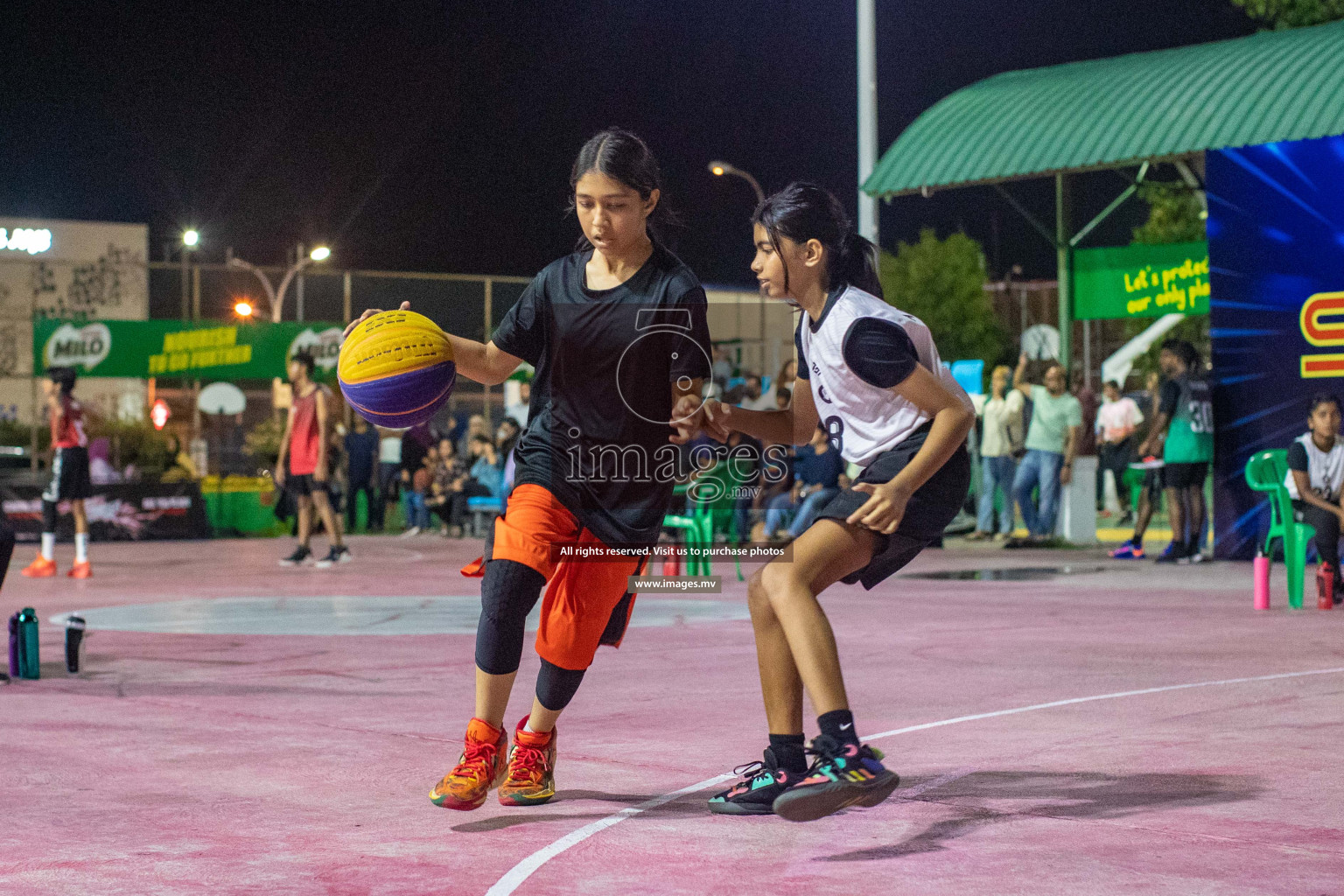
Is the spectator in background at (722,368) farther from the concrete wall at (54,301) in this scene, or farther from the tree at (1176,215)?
the tree at (1176,215)

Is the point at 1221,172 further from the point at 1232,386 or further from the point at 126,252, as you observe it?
the point at 126,252

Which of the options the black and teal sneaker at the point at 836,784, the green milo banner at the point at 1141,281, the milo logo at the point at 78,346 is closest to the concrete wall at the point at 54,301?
the milo logo at the point at 78,346

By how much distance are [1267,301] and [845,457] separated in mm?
12440

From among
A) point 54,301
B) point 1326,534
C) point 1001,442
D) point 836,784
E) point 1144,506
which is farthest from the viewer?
point 54,301

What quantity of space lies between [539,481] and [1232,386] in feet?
42.4

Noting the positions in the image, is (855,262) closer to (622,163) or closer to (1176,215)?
(622,163)

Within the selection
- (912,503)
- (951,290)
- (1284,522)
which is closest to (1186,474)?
(1284,522)

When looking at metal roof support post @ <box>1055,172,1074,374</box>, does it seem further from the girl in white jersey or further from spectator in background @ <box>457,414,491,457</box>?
the girl in white jersey

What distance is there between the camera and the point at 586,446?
5.13 m

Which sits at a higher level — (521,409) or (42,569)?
(521,409)

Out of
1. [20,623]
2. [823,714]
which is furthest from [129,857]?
[20,623]

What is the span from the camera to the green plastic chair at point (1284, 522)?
1207cm

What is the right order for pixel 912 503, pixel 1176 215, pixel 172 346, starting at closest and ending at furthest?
pixel 912 503 < pixel 172 346 < pixel 1176 215

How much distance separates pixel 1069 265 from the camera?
23375 mm
